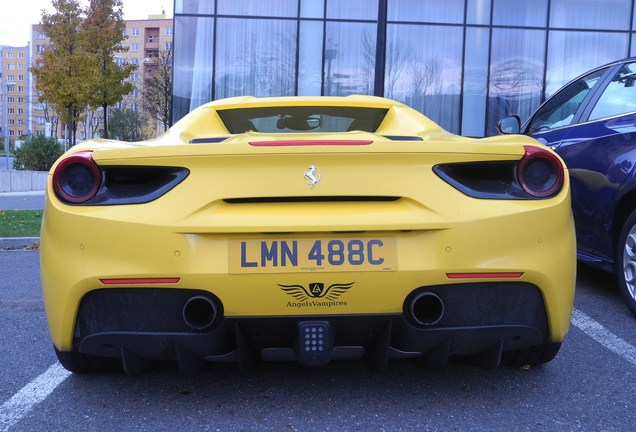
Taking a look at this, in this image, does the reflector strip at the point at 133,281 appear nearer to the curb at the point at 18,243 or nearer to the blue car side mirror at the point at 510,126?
the blue car side mirror at the point at 510,126

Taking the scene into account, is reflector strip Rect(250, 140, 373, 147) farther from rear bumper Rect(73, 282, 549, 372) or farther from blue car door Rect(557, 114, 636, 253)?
blue car door Rect(557, 114, 636, 253)

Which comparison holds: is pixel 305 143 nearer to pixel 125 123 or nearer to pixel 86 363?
pixel 86 363

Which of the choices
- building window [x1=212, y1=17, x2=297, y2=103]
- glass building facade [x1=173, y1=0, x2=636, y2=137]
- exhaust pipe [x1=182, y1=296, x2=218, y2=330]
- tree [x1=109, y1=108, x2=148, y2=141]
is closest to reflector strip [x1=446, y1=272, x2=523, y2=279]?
exhaust pipe [x1=182, y1=296, x2=218, y2=330]

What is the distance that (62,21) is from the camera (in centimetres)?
2327

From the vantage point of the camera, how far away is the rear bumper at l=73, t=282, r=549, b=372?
2092 millimetres

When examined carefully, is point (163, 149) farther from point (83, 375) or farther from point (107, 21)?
point (107, 21)

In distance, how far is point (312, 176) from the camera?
210 centimetres

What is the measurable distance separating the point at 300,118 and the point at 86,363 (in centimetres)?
174

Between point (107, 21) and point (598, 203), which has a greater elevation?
point (107, 21)

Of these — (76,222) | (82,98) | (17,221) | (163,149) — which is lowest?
(17,221)

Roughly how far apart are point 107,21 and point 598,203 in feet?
79.1

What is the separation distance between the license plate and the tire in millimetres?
876

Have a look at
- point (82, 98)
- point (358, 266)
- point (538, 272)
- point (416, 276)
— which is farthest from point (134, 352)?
point (82, 98)

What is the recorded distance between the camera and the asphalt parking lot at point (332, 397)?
2232mm
